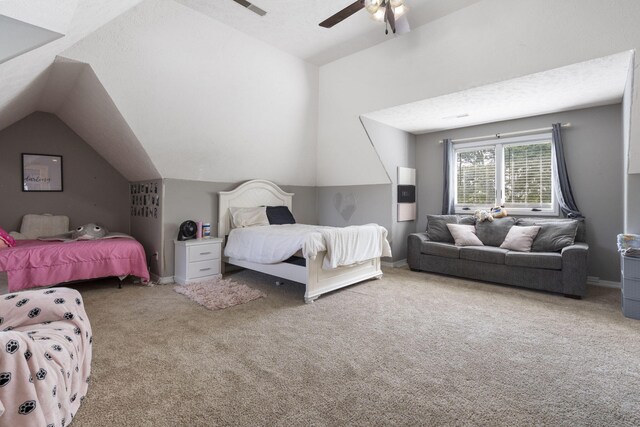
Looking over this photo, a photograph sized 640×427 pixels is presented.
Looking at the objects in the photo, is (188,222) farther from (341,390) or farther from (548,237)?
(548,237)

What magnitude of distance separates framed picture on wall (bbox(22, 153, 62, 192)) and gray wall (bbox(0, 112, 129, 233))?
2.3 inches

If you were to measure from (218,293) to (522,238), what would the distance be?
3.83 m

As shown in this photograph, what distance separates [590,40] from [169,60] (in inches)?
153

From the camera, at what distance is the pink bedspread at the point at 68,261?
3.20 metres

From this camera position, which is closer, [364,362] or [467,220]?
[364,362]

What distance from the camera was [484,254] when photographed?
4086mm

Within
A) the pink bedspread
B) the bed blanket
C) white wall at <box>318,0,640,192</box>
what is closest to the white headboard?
the pink bedspread

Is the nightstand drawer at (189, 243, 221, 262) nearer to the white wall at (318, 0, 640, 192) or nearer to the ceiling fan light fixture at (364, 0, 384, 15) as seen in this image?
the white wall at (318, 0, 640, 192)

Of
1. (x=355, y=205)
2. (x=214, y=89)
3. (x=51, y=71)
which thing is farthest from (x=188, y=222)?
(x=355, y=205)

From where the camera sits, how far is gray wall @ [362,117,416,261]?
15.6ft

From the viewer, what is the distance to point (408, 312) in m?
3.06

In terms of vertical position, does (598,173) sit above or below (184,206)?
above

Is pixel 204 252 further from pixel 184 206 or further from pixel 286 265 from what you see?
pixel 286 265

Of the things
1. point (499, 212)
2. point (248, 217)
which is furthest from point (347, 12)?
point (499, 212)
